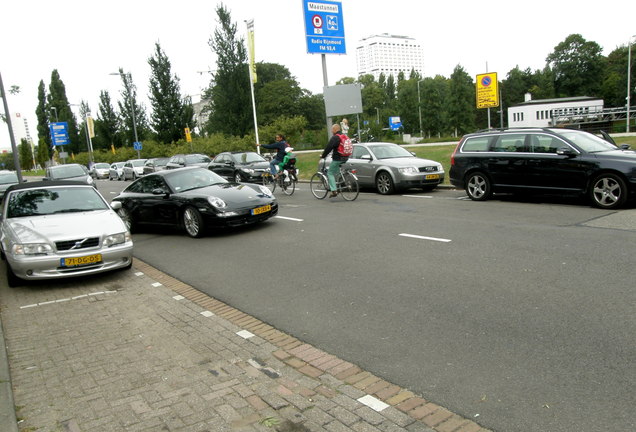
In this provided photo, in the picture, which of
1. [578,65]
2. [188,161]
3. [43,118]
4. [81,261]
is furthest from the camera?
[578,65]

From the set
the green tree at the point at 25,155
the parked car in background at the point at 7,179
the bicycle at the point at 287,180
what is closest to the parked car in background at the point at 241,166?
the bicycle at the point at 287,180

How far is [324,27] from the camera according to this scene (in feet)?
71.1

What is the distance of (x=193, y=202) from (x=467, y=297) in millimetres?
6624

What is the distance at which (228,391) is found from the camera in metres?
3.77

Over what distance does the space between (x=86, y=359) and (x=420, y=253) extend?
4776mm

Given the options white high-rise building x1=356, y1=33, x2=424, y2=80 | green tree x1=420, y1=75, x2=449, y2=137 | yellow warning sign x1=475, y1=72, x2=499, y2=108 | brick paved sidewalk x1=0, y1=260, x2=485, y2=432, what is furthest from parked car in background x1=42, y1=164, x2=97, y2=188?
white high-rise building x1=356, y1=33, x2=424, y2=80

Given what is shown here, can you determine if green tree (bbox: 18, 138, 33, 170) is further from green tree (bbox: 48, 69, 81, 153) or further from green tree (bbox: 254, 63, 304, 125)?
green tree (bbox: 254, 63, 304, 125)

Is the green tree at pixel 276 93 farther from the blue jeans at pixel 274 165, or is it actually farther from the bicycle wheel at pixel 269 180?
the blue jeans at pixel 274 165

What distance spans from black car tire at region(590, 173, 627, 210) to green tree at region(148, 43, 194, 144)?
158ft

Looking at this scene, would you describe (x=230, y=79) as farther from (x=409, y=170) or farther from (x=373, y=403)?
(x=373, y=403)

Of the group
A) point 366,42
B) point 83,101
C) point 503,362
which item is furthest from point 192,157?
point 366,42

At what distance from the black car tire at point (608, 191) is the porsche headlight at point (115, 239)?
30.0 ft

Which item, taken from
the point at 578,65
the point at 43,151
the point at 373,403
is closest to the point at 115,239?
the point at 373,403

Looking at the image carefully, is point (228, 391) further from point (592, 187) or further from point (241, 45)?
point (241, 45)
